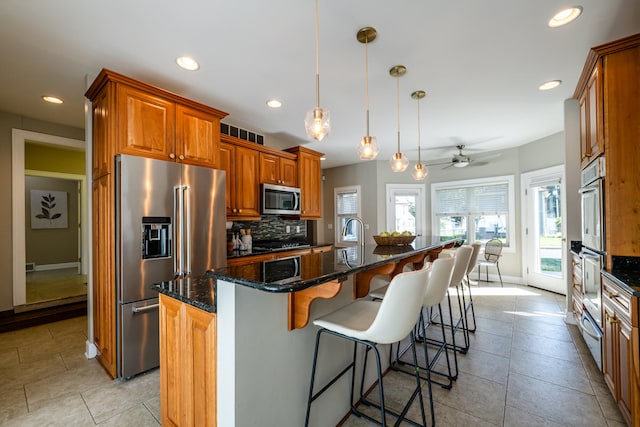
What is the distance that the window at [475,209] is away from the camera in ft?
17.4

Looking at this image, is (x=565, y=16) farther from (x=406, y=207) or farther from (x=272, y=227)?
(x=406, y=207)

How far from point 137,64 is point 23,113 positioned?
2.17 meters

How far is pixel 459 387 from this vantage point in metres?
2.03

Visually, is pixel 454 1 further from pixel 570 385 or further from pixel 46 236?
pixel 46 236

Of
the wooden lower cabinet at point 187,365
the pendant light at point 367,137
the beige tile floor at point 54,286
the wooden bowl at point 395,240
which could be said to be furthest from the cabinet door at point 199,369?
the beige tile floor at point 54,286

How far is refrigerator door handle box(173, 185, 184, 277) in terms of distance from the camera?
7.66 feet

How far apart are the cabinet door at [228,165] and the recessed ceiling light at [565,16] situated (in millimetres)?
3111

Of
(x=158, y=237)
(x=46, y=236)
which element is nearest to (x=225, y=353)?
(x=158, y=237)

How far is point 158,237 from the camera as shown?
2268mm

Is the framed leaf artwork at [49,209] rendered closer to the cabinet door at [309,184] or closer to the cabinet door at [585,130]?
the cabinet door at [309,184]

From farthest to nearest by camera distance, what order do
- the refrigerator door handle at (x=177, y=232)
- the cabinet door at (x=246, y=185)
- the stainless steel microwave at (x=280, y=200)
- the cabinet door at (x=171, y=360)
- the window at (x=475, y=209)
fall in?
the window at (x=475, y=209) < the stainless steel microwave at (x=280, y=200) < the cabinet door at (x=246, y=185) < the refrigerator door handle at (x=177, y=232) < the cabinet door at (x=171, y=360)

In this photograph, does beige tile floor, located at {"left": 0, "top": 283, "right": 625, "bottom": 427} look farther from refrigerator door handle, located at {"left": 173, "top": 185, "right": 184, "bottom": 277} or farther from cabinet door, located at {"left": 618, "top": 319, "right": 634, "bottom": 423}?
refrigerator door handle, located at {"left": 173, "top": 185, "right": 184, "bottom": 277}

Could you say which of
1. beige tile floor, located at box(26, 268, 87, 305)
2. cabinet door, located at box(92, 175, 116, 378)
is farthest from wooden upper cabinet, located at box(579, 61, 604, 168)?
beige tile floor, located at box(26, 268, 87, 305)

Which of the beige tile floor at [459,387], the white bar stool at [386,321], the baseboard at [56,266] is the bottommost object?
the beige tile floor at [459,387]
